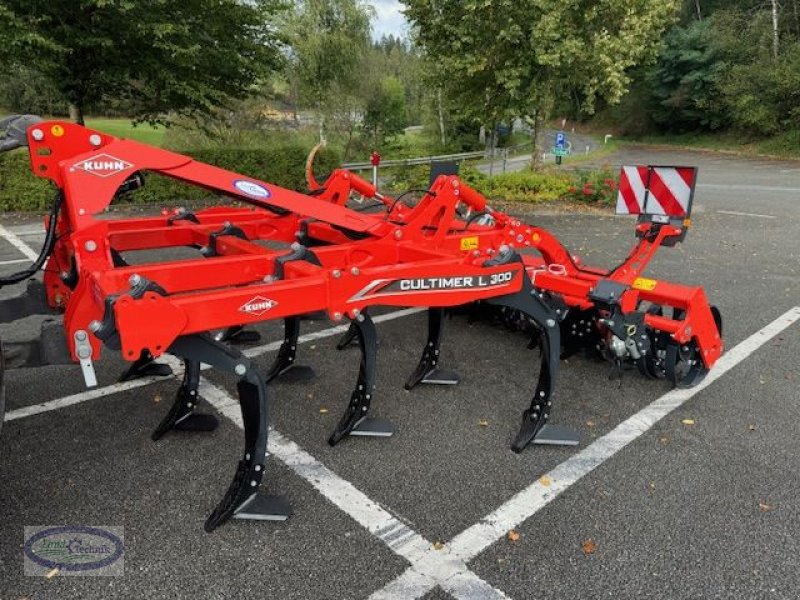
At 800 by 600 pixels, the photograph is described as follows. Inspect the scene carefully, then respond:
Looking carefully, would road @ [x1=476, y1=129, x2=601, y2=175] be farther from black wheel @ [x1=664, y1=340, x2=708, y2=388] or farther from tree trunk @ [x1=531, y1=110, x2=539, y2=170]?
black wheel @ [x1=664, y1=340, x2=708, y2=388]

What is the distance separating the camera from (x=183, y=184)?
1360 cm

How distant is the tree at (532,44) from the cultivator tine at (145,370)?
10414mm

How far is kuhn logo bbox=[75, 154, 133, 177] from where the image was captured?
3.19 meters

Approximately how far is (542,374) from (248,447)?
6.17 feet

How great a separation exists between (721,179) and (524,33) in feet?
39.2

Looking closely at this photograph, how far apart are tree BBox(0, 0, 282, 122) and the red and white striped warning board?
8.79 meters

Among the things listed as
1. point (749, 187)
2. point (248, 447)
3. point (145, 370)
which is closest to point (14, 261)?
point (145, 370)

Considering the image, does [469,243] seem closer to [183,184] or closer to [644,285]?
[644,285]

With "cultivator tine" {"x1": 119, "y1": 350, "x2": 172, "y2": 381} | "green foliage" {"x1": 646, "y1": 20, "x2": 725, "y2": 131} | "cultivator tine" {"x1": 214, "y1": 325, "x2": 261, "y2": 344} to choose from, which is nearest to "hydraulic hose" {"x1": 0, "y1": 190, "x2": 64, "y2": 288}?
"cultivator tine" {"x1": 119, "y1": 350, "x2": 172, "y2": 381}

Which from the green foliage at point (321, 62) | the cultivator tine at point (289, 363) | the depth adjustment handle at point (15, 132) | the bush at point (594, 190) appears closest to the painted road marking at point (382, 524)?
the cultivator tine at point (289, 363)

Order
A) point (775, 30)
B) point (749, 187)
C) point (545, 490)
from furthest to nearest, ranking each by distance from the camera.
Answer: point (775, 30) < point (749, 187) < point (545, 490)

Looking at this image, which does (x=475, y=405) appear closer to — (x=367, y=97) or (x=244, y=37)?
(x=244, y=37)

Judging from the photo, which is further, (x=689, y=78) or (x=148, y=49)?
(x=689, y=78)

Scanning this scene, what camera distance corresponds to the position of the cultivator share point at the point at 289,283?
2953mm
